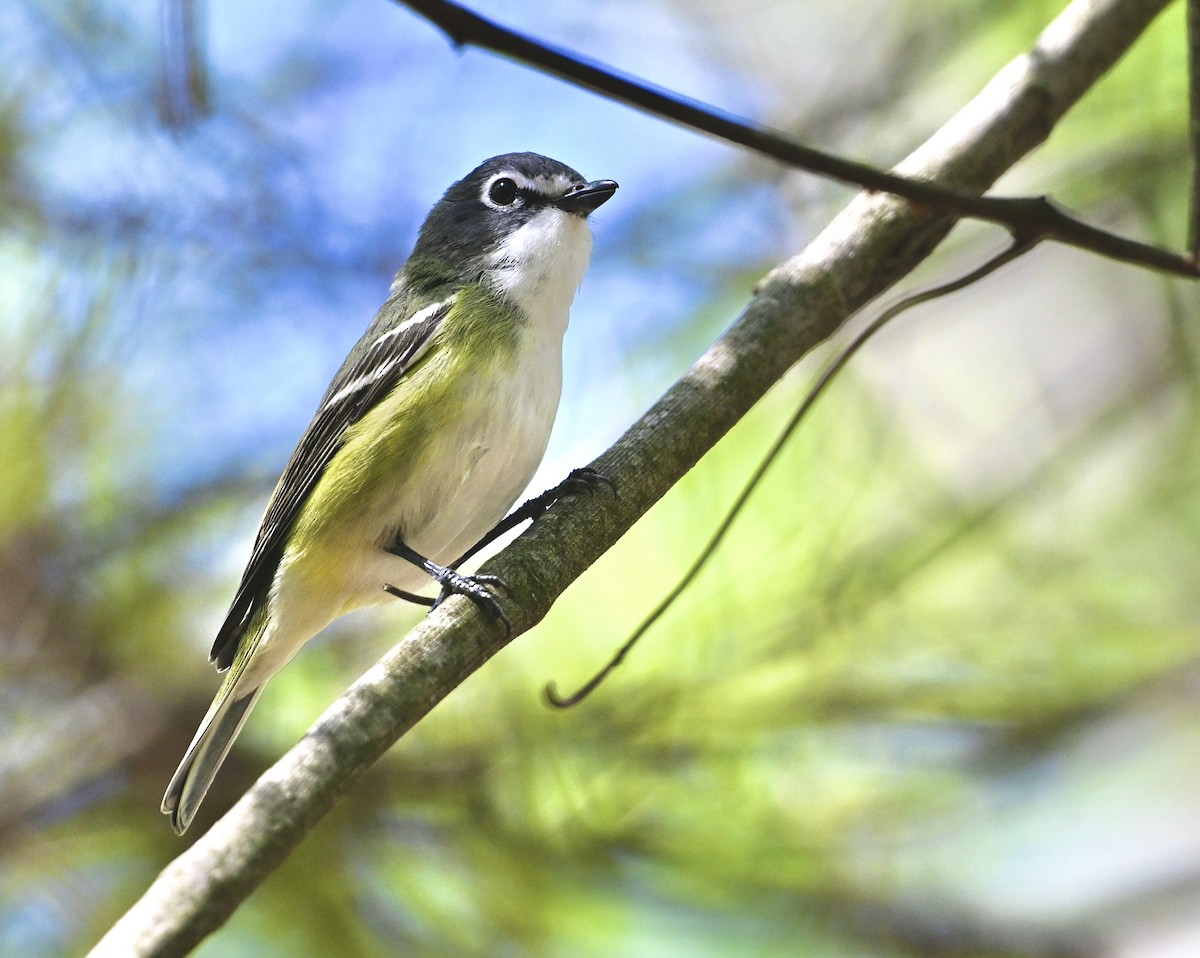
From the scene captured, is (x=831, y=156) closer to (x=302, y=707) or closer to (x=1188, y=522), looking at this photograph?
(x=302, y=707)

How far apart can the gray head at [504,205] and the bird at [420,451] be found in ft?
0.04

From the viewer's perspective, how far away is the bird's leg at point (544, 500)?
2154 mm

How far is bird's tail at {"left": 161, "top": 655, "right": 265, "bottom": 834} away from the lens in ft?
8.04

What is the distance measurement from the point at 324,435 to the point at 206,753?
1.07 m

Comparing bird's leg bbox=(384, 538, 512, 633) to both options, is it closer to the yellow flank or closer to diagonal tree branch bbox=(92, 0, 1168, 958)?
diagonal tree branch bbox=(92, 0, 1168, 958)

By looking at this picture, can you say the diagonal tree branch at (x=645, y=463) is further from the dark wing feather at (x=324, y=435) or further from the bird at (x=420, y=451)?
the dark wing feather at (x=324, y=435)

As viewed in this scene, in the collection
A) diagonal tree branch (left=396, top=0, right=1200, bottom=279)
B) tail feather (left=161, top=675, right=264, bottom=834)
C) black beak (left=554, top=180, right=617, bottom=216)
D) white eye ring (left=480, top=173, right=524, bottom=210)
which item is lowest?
diagonal tree branch (left=396, top=0, right=1200, bottom=279)

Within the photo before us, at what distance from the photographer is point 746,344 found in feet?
7.66

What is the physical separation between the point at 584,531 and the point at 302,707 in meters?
1.32

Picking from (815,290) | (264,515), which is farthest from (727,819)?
(264,515)

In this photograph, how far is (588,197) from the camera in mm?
3396

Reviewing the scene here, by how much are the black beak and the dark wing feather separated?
48 cm

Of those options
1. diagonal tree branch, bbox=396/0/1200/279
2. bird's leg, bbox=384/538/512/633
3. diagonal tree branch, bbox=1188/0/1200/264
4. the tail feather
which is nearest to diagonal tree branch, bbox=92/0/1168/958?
bird's leg, bbox=384/538/512/633

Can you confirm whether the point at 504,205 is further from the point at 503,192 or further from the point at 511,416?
the point at 511,416
